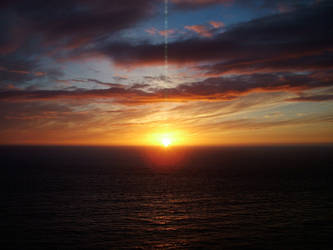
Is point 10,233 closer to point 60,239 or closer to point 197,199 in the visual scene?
point 60,239

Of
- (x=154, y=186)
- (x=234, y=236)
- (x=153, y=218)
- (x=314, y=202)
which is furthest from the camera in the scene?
(x=154, y=186)

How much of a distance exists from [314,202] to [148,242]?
125 ft

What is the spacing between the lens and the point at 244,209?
1900 inches

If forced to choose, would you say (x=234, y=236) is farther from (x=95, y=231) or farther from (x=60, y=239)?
(x=60, y=239)

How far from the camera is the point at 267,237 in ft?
113

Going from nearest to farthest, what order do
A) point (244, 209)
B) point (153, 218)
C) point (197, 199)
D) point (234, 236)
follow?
point (234, 236) < point (153, 218) < point (244, 209) < point (197, 199)

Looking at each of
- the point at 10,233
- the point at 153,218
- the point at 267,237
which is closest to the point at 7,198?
the point at 10,233

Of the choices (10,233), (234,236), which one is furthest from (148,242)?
(10,233)

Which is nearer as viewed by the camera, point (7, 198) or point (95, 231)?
point (95, 231)

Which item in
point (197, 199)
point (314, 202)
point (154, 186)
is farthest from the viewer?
point (154, 186)

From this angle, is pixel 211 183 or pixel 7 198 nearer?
pixel 7 198

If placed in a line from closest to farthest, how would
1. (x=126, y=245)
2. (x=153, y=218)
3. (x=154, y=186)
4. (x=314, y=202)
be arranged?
(x=126, y=245)
(x=153, y=218)
(x=314, y=202)
(x=154, y=186)

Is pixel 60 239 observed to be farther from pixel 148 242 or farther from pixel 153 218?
pixel 153 218

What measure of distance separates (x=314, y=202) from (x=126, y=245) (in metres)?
41.0
